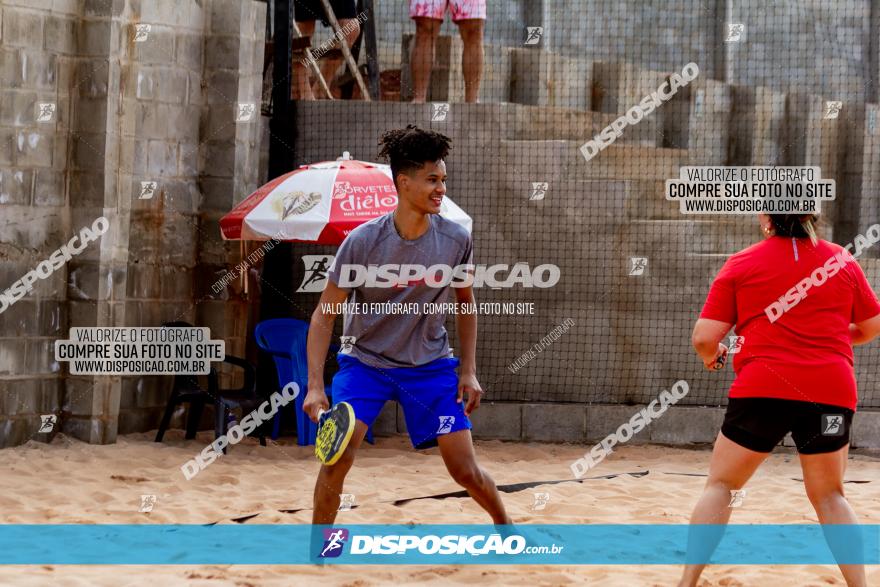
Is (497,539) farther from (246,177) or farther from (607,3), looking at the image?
(607,3)

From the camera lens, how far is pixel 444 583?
5094 millimetres

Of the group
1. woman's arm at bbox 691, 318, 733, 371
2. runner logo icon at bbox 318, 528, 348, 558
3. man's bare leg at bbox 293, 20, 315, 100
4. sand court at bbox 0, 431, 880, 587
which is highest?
man's bare leg at bbox 293, 20, 315, 100

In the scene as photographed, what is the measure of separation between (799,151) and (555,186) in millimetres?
4431

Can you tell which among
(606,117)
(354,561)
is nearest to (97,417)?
(354,561)

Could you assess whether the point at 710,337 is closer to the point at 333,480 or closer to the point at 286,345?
the point at 333,480

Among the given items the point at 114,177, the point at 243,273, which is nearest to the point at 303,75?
the point at 243,273

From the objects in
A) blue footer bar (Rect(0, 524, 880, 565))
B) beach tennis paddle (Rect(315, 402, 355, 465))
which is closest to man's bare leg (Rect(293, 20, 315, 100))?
blue footer bar (Rect(0, 524, 880, 565))

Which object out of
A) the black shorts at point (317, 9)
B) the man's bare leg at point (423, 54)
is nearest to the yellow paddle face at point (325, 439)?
the man's bare leg at point (423, 54)

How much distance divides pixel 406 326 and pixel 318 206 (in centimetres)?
334

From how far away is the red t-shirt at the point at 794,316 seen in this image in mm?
4359

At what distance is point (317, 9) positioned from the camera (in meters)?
10.7

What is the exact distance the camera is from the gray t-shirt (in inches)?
202

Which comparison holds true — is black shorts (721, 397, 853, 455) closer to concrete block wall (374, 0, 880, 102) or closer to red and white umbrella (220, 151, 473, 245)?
red and white umbrella (220, 151, 473, 245)

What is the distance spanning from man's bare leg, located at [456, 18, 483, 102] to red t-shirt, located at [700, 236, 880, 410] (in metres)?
6.16
